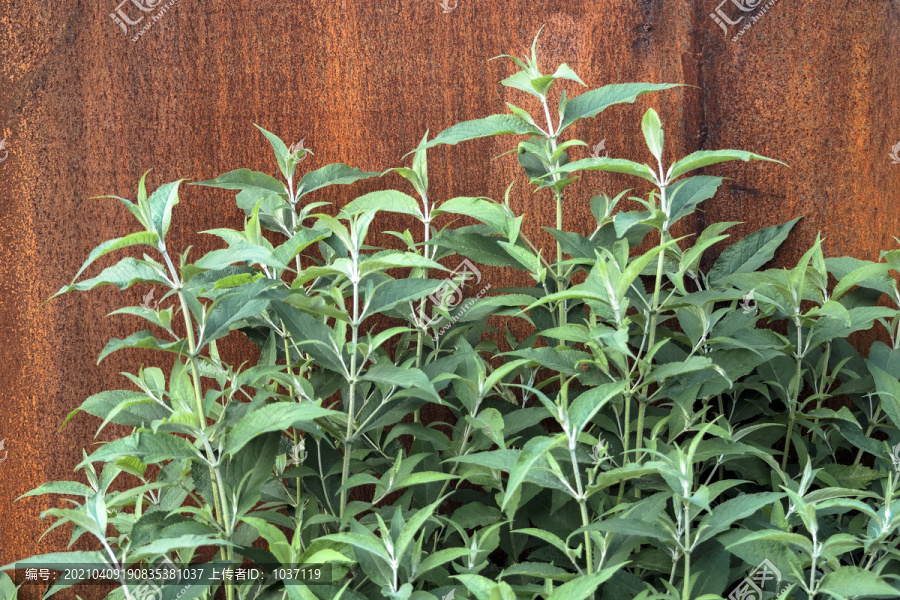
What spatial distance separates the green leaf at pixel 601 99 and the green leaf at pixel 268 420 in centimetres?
60

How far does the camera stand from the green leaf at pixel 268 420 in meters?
0.70

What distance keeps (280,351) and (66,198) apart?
0.63 metres

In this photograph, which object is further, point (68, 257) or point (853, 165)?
point (68, 257)

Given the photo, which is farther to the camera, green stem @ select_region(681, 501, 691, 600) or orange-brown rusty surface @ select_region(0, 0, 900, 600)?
orange-brown rusty surface @ select_region(0, 0, 900, 600)

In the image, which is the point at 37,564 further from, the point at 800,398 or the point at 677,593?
the point at 800,398

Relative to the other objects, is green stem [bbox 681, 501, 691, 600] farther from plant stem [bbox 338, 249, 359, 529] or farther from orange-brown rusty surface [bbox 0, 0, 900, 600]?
orange-brown rusty surface [bbox 0, 0, 900, 600]

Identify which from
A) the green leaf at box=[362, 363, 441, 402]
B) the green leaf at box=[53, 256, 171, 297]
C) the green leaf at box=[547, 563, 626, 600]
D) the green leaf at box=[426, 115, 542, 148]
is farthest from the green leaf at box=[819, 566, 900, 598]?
the green leaf at box=[53, 256, 171, 297]

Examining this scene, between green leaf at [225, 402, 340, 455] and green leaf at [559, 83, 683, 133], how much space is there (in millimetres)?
598

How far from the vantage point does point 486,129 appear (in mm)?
1007

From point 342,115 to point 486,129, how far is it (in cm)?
46

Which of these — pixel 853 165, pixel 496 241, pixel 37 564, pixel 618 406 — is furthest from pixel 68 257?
pixel 853 165

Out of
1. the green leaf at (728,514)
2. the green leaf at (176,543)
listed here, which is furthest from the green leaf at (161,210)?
the green leaf at (728,514)

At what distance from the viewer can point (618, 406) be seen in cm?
99

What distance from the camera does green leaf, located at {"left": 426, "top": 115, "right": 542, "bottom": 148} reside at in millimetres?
994
